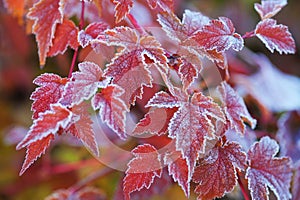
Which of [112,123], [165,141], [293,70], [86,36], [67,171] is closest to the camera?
[112,123]

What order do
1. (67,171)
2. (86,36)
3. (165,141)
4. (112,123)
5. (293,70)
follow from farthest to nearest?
1. (293,70)
2. (67,171)
3. (165,141)
4. (86,36)
5. (112,123)

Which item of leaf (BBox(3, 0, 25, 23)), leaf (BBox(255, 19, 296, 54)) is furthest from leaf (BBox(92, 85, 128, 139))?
leaf (BBox(3, 0, 25, 23))

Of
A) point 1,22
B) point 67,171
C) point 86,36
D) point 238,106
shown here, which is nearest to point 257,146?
point 238,106

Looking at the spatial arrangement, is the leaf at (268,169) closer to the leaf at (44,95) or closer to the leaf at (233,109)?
the leaf at (233,109)

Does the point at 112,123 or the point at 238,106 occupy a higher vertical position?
the point at 112,123

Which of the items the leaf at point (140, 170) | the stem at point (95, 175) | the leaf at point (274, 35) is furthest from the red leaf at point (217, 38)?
the stem at point (95, 175)

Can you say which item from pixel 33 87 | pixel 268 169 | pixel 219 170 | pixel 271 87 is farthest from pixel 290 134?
pixel 33 87

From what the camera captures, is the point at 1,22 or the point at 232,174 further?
the point at 1,22

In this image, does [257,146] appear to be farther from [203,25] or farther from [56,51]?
[56,51]

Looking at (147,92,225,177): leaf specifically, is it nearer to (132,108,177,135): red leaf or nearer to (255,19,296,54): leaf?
(132,108,177,135): red leaf
